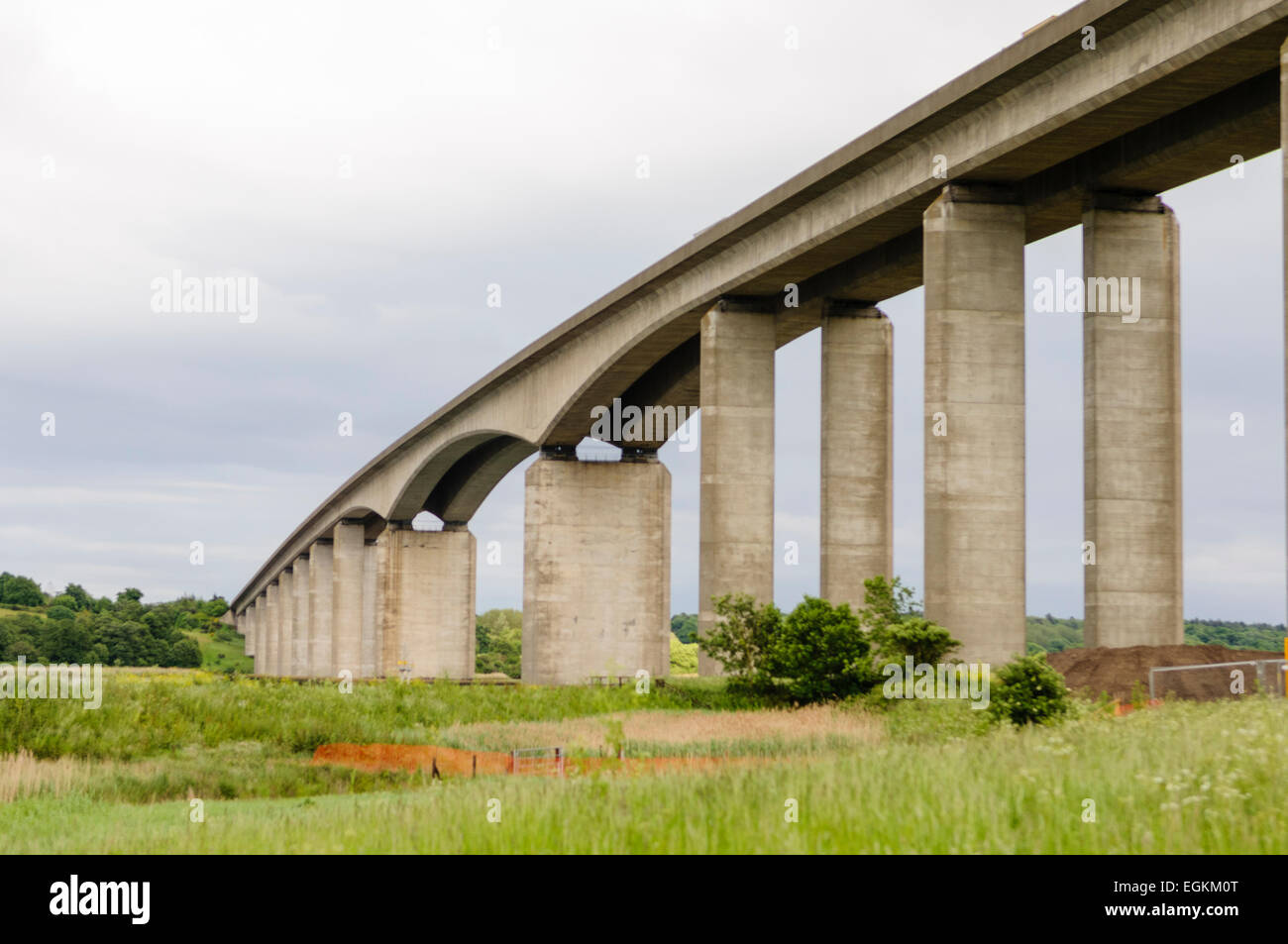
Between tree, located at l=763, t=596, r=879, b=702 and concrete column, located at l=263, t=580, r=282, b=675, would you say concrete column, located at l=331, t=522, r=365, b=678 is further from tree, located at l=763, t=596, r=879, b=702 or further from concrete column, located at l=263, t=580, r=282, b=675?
tree, located at l=763, t=596, r=879, b=702

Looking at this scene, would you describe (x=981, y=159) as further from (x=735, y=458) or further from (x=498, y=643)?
(x=498, y=643)

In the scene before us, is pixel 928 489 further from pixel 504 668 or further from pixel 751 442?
pixel 504 668

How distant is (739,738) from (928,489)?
8722mm

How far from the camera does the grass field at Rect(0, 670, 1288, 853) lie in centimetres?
1012

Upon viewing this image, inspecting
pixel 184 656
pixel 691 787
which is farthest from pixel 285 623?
pixel 691 787

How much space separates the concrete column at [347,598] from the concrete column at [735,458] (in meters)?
49.6

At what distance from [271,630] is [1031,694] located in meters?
113

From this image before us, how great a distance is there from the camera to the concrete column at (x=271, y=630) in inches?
4796

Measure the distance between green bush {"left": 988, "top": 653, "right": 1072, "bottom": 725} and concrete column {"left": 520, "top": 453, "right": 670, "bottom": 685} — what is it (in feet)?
117

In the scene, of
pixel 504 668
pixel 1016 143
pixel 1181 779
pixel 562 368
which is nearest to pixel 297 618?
pixel 504 668

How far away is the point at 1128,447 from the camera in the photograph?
97.3ft

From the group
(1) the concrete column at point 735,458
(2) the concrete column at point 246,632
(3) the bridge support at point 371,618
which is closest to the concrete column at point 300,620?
(3) the bridge support at point 371,618

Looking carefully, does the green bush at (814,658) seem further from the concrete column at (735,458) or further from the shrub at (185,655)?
the shrub at (185,655)

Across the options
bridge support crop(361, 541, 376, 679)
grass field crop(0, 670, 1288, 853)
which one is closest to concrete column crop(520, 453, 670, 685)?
bridge support crop(361, 541, 376, 679)
